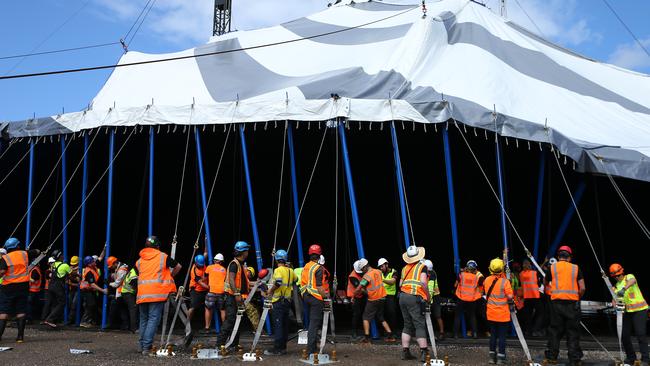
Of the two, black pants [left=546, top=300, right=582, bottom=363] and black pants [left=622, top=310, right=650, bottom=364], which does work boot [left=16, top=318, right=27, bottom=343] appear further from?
black pants [left=622, top=310, right=650, bottom=364]

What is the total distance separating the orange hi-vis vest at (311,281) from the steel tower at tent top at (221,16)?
28.6 meters

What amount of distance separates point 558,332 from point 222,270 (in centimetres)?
498

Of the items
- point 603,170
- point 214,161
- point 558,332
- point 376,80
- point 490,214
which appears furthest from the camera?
point 490,214

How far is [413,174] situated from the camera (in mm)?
15859

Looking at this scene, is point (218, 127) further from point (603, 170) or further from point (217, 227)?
point (603, 170)

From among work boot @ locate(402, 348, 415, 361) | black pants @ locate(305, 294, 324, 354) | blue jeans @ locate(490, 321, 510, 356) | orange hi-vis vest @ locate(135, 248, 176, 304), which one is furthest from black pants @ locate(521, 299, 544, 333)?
orange hi-vis vest @ locate(135, 248, 176, 304)

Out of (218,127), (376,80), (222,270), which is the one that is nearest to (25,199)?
(218,127)

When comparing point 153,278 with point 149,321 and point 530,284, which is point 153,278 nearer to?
point 149,321

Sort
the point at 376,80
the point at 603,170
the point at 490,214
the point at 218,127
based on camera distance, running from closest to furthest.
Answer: the point at 603,170
the point at 376,80
the point at 218,127
the point at 490,214

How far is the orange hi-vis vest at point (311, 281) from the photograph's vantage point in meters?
7.98

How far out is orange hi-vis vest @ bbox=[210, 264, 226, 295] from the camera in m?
9.31

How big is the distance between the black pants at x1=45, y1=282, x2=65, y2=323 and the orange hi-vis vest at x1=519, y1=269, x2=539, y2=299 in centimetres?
875

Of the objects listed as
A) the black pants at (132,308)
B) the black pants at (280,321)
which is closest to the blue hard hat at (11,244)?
the black pants at (132,308)

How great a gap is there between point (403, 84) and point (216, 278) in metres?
4.88
